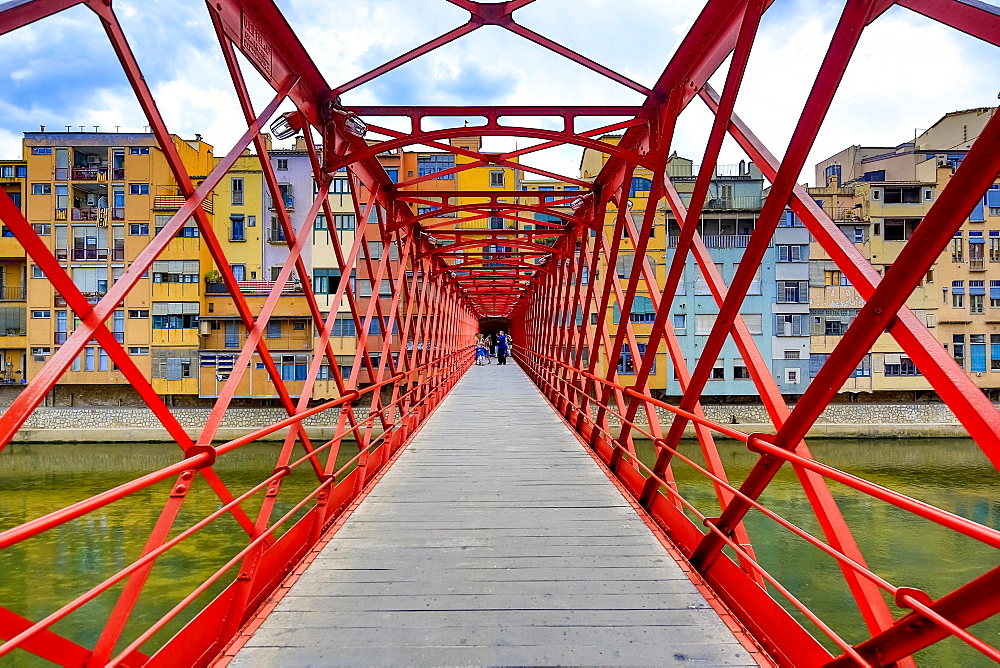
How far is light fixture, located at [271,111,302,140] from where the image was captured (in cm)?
441

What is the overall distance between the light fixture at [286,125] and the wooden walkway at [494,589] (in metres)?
2.89

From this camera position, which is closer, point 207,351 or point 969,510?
point 969,510

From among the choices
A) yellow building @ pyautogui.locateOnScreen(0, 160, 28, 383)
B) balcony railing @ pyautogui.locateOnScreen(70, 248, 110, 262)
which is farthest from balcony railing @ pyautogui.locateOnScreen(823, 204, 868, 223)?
yellow building @ pyautogui.locateOnScreen(0, 160, 28, 383)

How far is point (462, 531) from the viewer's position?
394 cm

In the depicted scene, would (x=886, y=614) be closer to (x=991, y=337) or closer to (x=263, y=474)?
(x=263, y=474)

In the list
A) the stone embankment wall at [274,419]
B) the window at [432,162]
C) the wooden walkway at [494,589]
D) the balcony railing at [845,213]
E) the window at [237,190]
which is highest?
the window at [432,162]

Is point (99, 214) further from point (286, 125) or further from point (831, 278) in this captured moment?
point (831, 278)

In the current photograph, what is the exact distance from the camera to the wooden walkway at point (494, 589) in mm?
2432

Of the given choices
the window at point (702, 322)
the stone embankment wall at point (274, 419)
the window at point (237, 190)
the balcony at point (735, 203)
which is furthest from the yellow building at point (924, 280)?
the window at point (237, 190)

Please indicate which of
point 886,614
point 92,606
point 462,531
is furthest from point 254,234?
point 886,614

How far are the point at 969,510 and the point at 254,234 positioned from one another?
93.4 ft

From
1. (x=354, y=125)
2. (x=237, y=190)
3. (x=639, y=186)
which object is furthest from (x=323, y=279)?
(x=354, y=125)

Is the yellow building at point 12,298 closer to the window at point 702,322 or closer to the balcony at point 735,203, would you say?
the window at point 702,322

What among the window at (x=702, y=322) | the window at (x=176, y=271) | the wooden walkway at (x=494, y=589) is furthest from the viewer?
the window at (x=702, y=322)
